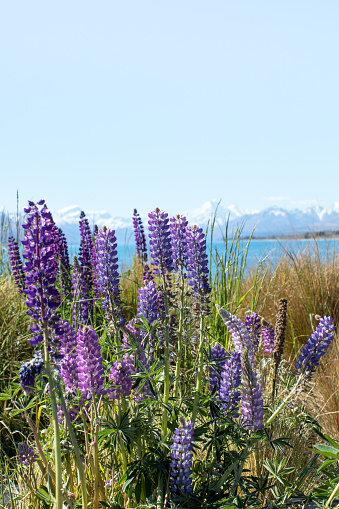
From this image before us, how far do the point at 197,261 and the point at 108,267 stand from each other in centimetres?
49

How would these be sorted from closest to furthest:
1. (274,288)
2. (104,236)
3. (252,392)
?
(252,392)
(104,236)
(274,288)

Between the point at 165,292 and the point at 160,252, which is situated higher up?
the point at 160,252

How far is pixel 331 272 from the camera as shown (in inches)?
242

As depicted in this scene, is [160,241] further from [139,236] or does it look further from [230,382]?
[139,236]

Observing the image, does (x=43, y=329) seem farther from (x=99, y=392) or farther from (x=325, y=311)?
(x=325, y=311)

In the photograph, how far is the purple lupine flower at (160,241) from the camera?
2.23m

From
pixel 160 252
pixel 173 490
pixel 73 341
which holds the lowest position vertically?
pixel 173 490

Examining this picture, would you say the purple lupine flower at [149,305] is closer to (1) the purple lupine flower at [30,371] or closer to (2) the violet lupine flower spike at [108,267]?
(2) the violet lupine flower spike at [108,267]

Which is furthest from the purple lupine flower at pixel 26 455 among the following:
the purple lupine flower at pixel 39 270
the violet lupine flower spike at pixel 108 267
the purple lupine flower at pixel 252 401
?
the purple lupine flower at pixel 252 401

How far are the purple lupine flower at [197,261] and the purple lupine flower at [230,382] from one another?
332mm

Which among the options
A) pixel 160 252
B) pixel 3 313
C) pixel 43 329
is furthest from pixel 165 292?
pixel 3 313

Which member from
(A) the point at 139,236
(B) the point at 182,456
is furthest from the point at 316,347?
(A) the point at 139,236

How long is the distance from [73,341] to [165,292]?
511 millimetres

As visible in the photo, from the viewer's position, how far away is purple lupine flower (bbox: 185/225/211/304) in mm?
2248
